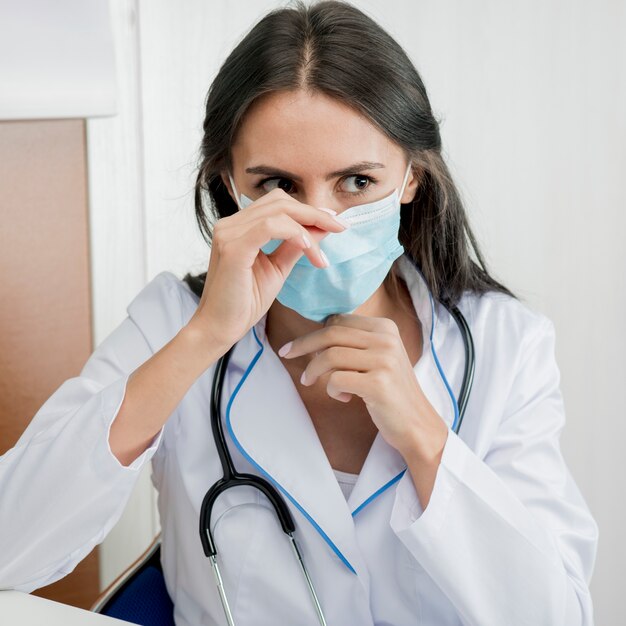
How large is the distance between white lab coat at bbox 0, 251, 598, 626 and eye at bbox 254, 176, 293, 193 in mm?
252

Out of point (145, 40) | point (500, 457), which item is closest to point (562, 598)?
point (500, 457)

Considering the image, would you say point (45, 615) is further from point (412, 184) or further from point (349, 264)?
point (412, 184)

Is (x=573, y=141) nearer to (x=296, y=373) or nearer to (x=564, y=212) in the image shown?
(x=564, y=212)

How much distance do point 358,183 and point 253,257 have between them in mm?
242

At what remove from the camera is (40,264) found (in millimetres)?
1922

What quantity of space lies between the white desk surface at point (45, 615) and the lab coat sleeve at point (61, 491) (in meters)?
0.17

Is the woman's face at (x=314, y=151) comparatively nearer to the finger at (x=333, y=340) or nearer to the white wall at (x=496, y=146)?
the finger at (x=333, y=340)

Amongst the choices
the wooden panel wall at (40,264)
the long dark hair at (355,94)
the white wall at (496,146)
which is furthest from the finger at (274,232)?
the wooden panel wall at (40,264)

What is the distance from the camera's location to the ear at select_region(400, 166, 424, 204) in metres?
1.38

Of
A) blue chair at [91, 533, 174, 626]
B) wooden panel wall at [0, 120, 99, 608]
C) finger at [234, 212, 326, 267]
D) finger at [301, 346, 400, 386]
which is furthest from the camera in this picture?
wooden panel wall at [0, 120, 99, 608]

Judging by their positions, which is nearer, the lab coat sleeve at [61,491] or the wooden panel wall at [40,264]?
the lab coat sleeve at [61,491]

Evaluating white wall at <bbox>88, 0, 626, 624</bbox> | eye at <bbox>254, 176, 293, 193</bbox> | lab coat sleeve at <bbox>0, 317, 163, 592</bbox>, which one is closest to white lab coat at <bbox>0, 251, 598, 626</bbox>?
lab coat sleeve at <bbox>0, 317, 163, 592</bbox>

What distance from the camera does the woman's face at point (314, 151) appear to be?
1195mm

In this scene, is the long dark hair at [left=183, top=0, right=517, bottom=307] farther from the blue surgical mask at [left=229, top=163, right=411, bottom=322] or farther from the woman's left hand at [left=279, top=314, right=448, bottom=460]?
the woman's left hand at [left=279, top=314, right=448, bottom=460]
